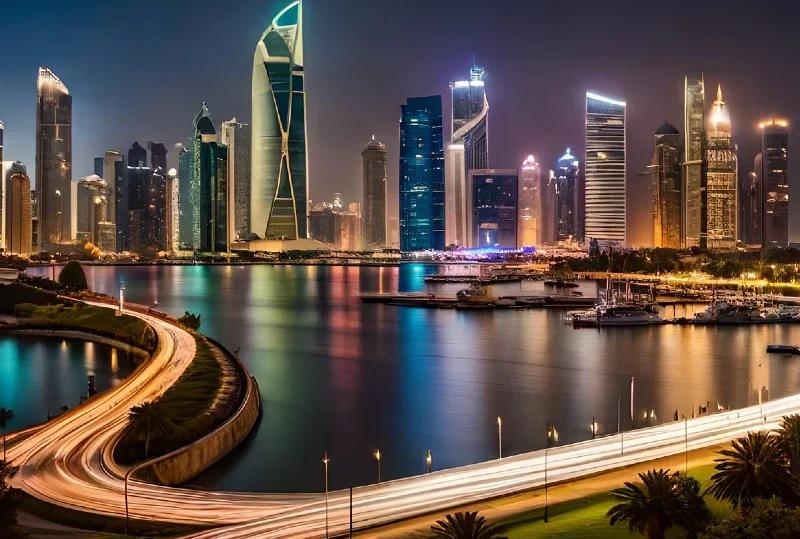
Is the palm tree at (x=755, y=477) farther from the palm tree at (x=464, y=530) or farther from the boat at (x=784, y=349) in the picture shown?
the boat at (x=784, y=349)

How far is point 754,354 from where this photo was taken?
28562 mm

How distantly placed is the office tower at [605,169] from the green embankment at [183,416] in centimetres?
10798

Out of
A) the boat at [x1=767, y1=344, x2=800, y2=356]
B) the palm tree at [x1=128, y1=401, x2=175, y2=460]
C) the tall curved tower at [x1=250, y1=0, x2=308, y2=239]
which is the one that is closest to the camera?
the palm tree at [x1=128, y1=401, x2=175, y2=460]

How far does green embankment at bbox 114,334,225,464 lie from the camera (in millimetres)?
12977

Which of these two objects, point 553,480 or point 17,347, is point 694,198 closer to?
point 17,347

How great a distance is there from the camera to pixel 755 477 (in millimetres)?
9484

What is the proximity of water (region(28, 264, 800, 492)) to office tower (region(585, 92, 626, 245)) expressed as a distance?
8240cm

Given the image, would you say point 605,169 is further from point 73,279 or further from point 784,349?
point 784,349

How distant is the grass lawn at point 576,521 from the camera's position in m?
9.09

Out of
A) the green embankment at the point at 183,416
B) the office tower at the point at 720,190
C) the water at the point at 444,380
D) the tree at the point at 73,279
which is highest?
the office tower at the point at 720,190

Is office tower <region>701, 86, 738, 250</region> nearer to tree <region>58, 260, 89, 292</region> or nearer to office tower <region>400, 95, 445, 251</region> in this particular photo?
office tower <region>400, 95, 445, 251</region>

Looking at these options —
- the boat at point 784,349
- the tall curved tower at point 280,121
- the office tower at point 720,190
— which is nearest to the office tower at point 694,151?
the office tower at point 720,190

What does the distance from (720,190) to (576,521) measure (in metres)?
103

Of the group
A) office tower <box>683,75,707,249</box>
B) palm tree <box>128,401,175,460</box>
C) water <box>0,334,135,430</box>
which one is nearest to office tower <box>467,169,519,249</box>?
office tower <box>683,75,707,249</box>
